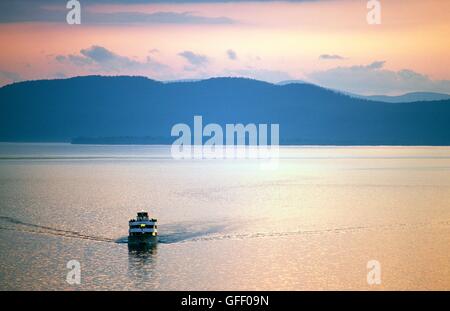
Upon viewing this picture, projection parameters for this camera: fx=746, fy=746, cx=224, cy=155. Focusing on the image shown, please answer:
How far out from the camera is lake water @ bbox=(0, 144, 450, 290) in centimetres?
4431

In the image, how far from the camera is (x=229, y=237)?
59.9 meters

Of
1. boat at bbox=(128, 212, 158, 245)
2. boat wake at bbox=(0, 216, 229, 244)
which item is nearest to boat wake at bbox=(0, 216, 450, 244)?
boat wake at bbox=(0, 216, 229, 244)

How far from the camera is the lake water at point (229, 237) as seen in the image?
44312mm

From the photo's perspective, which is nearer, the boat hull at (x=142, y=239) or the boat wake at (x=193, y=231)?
the boat hull at (x=142, y=239)

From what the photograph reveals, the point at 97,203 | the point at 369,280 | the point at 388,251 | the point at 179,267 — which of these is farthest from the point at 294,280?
the point at 97,203

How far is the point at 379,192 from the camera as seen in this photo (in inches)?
4050

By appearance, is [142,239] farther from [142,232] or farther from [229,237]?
[229,237]

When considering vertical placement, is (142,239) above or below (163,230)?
below

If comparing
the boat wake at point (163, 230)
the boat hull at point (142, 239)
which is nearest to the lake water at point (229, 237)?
the boat wake at point (163, 230)

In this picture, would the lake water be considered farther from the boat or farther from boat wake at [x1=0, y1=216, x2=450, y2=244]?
the boat

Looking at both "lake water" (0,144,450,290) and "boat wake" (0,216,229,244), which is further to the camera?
"boat wake" (0,216,229,244)

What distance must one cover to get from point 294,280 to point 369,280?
14.8ft

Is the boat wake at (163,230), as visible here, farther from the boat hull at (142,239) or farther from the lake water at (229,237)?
the boat hull at (142,239)

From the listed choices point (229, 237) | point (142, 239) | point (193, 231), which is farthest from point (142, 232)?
point (193, 231)
